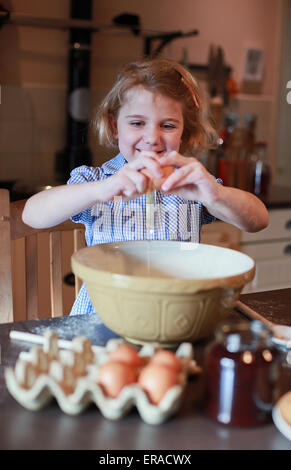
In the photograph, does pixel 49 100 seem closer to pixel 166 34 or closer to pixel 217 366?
pixel 166 34

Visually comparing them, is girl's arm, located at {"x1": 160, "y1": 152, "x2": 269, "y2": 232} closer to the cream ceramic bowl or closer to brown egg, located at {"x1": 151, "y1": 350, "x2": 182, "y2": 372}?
the cream ceramic bowl

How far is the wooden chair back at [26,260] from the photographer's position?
1180 millimetres

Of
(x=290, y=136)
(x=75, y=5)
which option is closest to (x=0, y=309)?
(x=75, y=5)

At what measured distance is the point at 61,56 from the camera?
2506mm

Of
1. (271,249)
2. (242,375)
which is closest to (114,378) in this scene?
(242,375)

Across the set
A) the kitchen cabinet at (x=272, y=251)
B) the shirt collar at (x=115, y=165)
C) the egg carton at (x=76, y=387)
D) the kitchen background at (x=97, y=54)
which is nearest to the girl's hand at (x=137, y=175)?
the egg carton at (x=76, y=387)

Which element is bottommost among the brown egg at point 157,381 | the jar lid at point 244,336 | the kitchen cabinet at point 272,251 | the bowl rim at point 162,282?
the kitchen cabinet at point 272,251

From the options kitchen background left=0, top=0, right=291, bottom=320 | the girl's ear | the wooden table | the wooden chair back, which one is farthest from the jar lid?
kitchen background left=0, top=0, right=291, bottom=320

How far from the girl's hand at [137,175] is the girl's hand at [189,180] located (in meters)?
0.02

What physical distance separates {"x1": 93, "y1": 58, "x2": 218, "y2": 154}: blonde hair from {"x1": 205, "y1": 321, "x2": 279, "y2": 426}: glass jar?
2.68ft

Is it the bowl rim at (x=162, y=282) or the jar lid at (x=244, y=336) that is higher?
the bowl rim at (x=162, y=282)

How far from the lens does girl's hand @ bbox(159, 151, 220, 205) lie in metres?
0.92

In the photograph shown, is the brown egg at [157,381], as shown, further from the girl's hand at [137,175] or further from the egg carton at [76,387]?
the girl's hand at [137,175]

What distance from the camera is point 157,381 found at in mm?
625
